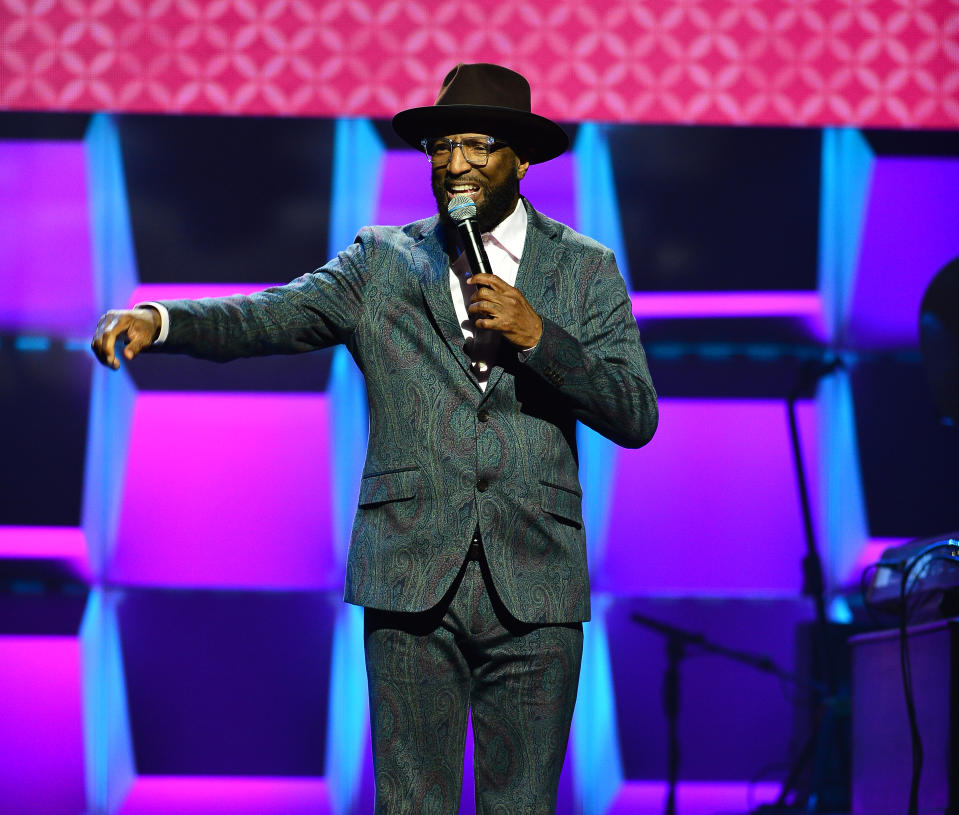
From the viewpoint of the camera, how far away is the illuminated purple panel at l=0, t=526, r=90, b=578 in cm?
352

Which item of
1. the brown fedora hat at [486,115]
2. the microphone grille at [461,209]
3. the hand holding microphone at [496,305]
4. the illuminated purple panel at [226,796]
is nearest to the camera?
the hand holding microphone at [496,305]

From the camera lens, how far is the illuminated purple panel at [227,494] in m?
3.55

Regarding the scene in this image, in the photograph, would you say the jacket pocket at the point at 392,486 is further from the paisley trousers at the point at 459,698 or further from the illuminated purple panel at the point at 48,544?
the illuminated purple panel at the point at 48,544

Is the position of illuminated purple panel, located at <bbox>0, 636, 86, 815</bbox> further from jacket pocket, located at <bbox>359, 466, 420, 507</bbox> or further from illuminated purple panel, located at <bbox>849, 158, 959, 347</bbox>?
illuminated purple panel, located at <bbox>849, 158, 959, 347</bbox>

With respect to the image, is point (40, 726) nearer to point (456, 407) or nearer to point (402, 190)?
point (402, 190)

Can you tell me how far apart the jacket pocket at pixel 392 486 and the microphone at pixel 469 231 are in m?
0.30

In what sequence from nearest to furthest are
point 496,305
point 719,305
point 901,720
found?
point 496,305 < point 901,720 < point 719,305

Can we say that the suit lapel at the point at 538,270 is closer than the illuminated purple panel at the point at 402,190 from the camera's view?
Yes

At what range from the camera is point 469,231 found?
1620 mm

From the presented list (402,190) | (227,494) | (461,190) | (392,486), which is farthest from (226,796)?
(461,190)

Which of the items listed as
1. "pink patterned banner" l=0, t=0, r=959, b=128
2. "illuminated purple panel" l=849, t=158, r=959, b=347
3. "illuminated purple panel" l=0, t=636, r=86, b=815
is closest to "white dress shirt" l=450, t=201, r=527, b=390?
"pink patterned banner" l=0, t=0, r=959, b=128

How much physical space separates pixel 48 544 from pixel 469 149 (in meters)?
2.32

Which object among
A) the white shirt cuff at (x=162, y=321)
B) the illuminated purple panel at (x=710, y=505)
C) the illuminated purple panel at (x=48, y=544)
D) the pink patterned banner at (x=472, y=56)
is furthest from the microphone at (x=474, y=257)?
the illuminated purple panel at (x=48, y=544)

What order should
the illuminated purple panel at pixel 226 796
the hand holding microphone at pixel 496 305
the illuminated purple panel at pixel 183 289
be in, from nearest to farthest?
the hand holding microphone at pixel 496 305 < the illuminated purple panel at pixel 226 796 < the illuminated purple panel at pixel 183 289
